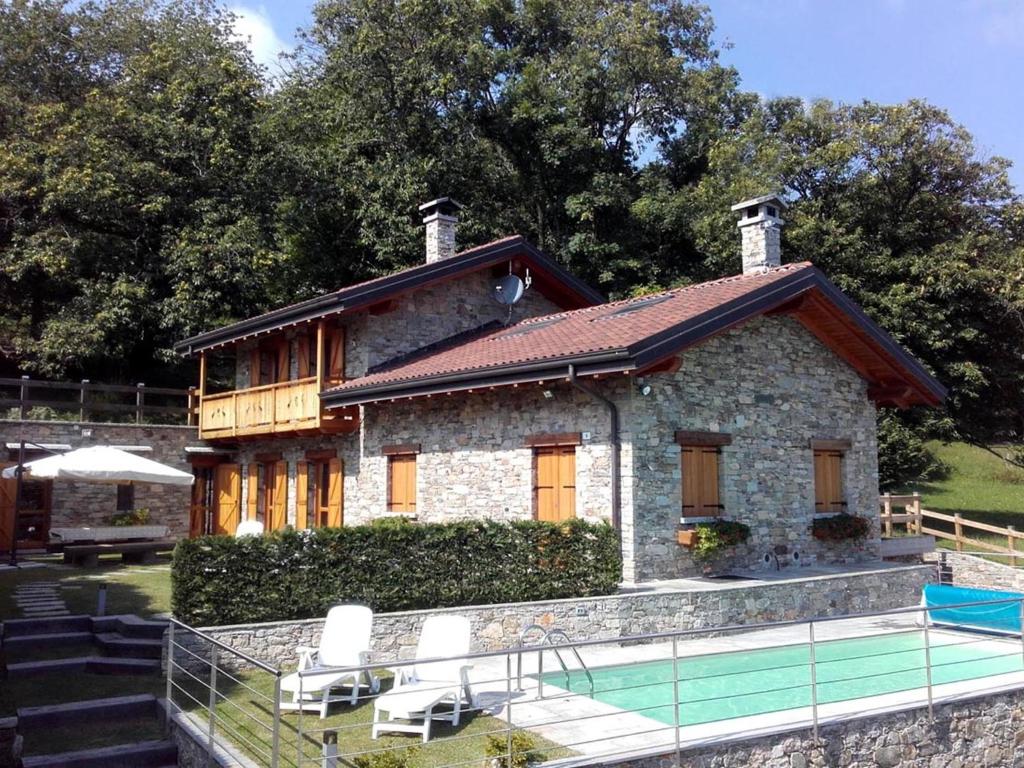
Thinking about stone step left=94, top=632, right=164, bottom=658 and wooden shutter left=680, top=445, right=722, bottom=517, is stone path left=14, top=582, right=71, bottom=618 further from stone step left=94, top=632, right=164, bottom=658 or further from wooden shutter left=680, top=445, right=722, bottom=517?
wooden shutter left=680, top=445, right=722, bottom=517

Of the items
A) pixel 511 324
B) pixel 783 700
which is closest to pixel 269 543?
pixel 783 700

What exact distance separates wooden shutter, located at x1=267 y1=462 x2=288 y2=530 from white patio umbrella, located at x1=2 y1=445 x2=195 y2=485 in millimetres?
3757

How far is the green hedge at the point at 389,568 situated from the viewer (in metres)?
9.98

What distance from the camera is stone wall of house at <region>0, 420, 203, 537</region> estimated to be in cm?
2034

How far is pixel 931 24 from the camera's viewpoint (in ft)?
51.7

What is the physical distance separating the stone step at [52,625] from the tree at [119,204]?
58.8 feet

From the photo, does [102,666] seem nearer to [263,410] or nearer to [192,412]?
[263,410]

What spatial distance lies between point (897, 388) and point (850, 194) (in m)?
12.3

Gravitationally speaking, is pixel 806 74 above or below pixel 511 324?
above

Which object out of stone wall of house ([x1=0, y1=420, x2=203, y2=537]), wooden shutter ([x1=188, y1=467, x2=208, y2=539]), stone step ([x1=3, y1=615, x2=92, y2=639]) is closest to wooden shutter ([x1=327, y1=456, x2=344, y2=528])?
stone wall of house ([x1=0, y1=420, x2=203, y2=537])

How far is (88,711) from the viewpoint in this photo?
318 inches

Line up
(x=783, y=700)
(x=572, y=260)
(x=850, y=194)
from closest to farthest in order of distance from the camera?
1. (x=783, y=700)
2. (x=850, y=194)
3. (x=572, y=260)

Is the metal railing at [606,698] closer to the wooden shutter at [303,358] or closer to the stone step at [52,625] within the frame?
the stone step at [52,625]

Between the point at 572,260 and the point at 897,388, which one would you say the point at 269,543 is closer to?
the point at 897,388
